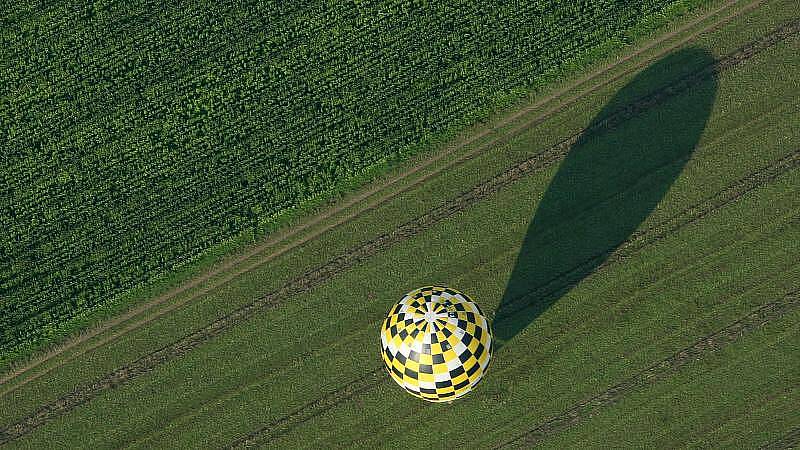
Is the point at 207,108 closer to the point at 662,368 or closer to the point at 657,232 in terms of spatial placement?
the point at 657,232

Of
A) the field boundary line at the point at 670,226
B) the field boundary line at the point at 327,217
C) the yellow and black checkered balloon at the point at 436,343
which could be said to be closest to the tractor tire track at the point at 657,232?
the field boundary line at the point at 670,226

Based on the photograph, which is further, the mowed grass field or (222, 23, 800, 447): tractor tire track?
(222, 23, 800, 447): tractor tire track

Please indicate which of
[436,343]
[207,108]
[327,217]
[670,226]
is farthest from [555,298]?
[207,108]

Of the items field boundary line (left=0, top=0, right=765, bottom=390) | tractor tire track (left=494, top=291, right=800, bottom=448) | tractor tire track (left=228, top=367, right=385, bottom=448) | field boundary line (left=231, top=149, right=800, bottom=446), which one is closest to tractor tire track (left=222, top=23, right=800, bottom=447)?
field boundary line (left=231, top=149, right=800, bottom=446)

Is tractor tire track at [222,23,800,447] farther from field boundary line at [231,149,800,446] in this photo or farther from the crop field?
the crop field

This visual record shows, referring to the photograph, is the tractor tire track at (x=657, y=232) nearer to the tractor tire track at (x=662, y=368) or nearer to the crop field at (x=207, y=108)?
the tractor tire track at (x=662, y=368)
